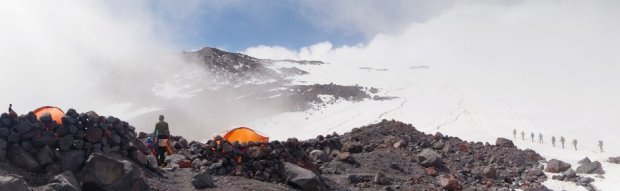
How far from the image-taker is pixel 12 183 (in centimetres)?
822

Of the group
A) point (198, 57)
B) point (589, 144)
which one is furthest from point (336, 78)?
point (589, 144)

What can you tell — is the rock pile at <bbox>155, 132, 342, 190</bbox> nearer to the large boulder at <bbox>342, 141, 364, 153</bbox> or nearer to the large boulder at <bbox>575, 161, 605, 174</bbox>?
the large boulder at <bbox>342, 141, 364, 153</bbox>

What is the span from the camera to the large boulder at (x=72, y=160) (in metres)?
10.4

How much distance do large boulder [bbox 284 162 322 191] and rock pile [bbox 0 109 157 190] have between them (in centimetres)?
387

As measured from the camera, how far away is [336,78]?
76.2 m

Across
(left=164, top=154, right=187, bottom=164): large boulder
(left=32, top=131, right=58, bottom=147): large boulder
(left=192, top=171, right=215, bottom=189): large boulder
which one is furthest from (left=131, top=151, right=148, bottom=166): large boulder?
(left=164, top=154, right=187, bottom=164): large boulder

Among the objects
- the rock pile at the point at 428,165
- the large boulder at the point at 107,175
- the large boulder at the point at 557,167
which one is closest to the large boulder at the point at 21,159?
the large boulder at the point at 107,175

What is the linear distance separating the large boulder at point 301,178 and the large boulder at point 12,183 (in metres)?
6.73

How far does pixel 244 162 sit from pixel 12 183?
672 centimetres

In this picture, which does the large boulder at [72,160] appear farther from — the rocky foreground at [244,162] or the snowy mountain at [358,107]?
the snowy mountain at [358,107]

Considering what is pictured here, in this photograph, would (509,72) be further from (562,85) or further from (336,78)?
(336,78)

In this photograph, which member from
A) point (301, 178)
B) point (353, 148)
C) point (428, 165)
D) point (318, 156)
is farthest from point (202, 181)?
point (428, 165)

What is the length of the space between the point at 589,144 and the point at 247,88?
41183 mm

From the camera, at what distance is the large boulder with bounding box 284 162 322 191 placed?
1336 centimetres
